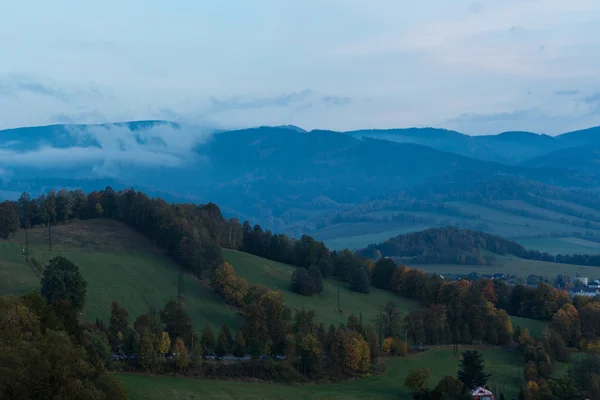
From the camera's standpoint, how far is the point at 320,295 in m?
89.6

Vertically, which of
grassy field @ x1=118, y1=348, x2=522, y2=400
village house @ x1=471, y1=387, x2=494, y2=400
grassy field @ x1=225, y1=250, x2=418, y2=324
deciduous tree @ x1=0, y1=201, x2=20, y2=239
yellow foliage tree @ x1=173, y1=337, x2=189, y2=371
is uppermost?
deciduous tree @ x1=0, y1=201, x2=20, y2=239

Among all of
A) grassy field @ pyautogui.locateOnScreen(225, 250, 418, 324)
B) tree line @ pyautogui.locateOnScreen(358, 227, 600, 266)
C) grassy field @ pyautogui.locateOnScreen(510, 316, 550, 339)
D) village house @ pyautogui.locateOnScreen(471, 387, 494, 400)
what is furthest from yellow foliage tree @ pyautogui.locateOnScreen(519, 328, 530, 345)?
tree line @ pyautogui.locateOnScreen(358, 227, 600, 266)

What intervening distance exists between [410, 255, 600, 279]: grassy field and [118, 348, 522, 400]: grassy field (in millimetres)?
85584

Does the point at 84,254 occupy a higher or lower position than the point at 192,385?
higher

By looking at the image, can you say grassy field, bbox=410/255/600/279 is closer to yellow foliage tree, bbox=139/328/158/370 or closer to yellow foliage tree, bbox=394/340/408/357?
yellow foliage tree, bbox=394/340/408/357

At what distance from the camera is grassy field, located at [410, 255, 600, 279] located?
505ft

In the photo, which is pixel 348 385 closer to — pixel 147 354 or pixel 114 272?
pixel 147 354

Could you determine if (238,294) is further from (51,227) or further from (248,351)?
(51,227)

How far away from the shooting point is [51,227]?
93.4 metres

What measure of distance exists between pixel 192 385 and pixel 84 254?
118 ft

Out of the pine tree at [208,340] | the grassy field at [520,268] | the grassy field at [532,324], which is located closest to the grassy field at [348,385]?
the pine tree at [208,340]

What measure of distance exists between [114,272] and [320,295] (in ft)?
88.4

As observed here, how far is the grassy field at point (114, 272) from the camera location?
221 ft

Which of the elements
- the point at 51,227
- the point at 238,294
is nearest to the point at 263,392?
the point at 238,294
